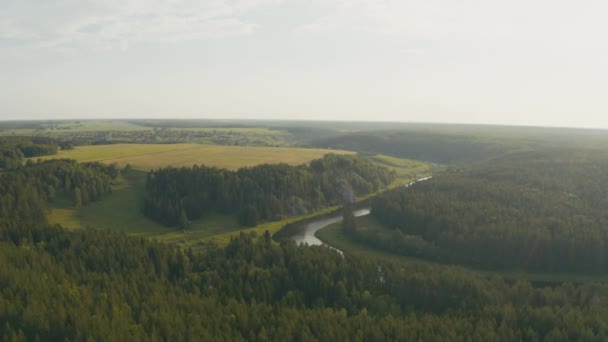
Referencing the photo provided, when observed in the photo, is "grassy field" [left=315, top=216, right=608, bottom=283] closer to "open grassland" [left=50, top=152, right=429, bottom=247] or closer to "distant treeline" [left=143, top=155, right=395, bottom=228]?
"open grassland" [left=50, top=152, right=429, bottom=247]

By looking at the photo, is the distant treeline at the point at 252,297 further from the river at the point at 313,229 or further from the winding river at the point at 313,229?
the river at the point at 313,229

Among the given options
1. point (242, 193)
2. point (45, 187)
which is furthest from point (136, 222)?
point (242, 193)

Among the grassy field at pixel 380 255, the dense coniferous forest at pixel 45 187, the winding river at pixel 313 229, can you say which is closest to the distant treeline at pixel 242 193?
the winding river at pixel 313 229

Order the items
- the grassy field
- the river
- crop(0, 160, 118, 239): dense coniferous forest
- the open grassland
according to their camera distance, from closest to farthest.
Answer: the grassy field < crop(0, 160, 118, 239): dense coniferous forest < the river < the open grassland

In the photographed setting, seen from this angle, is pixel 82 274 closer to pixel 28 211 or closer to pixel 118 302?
pixel 118 302

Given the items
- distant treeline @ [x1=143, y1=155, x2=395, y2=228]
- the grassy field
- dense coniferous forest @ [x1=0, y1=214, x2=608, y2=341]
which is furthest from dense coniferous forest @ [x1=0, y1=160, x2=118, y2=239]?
the grassy field

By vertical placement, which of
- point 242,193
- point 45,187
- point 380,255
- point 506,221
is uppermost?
point 45,187

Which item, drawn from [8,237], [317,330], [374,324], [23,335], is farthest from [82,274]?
[374,324]

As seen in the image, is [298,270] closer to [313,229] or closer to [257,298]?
[257,298]
